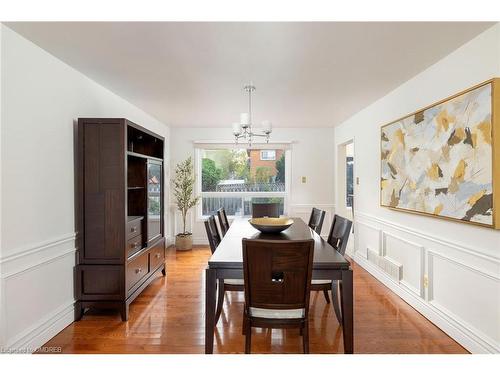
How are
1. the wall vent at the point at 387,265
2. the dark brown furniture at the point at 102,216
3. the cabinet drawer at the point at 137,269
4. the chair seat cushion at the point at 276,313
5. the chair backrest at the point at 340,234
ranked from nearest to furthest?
the chair seat cushion at the point at 276,313 < the chair backrest at the point at 340,234 < the dark brown furniture at the point at 102,216 < the cabinet drawer at the point at 137,269 < the wall vent at the point at 387,265

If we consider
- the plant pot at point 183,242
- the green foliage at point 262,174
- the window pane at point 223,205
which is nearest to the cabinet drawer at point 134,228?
the plant pot at point 183,242

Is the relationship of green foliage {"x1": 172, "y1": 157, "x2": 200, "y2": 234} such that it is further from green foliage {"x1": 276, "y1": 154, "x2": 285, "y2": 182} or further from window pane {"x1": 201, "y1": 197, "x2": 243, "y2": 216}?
green foliage {"x1": 276, "y1": 154, "x2": 285, "y2": 182}

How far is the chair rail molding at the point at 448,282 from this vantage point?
2133 mm

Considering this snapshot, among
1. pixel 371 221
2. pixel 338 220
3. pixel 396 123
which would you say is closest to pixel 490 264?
pixel 338 220

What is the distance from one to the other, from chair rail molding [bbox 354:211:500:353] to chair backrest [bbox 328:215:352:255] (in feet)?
2.66

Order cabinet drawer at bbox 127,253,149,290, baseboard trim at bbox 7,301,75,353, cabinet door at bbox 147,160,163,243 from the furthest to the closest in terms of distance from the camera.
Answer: cabinet door at bbox 147,160,163,243 → cabinet drawer at bbox 127,253,149,290 → baseboard trim at bbox 7,301,75,353

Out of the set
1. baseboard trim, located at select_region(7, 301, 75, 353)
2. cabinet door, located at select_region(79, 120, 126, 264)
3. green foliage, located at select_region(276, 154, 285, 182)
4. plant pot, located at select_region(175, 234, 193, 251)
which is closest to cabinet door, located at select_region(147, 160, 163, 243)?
cabinet door, located at select_region(79, 120, 126, 264)

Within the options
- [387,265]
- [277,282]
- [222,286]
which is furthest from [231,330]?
[387,265]

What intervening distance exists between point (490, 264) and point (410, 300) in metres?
1.18

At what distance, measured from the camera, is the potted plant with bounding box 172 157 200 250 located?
551 centimetres

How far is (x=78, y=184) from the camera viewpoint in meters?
2.81

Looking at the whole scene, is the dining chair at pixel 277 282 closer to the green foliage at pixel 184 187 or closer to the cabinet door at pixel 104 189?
the cabinet door at pixel 104 189

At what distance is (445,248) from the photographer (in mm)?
2586

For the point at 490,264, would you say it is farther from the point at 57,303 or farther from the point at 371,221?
the point at 57,303
